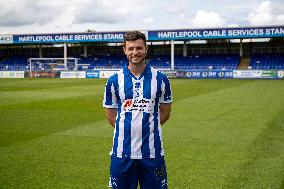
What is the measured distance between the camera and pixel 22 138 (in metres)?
10.3

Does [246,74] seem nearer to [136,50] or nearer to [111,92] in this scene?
[111,92]

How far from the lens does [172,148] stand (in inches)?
360

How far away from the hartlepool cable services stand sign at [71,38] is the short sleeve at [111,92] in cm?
4956

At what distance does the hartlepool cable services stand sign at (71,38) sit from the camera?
54.7 metres

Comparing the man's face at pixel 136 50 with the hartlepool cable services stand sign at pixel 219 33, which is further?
the hartlepool cable services stand sign at pixel 219 33

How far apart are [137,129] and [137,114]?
144mm

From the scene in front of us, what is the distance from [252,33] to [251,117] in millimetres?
37866

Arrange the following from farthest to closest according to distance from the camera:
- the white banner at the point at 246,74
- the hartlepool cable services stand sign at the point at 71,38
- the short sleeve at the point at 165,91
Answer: the hartlepool cable services stand sign at the point at 71,38 < the white banner at the point at 246,74 < the short sleeve at the point at 165,91

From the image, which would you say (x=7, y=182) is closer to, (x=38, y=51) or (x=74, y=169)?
(x=74, y=169)

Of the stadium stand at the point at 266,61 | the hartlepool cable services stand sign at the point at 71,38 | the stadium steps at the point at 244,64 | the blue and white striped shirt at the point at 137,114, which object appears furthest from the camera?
the hartlepool cable services stand sign at the point at 71,38

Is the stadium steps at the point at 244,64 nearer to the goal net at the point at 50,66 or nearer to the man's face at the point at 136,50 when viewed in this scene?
the goal net at the point at 50,66

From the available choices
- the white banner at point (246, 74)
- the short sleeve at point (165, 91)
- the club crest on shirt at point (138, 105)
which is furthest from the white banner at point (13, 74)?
the club crest on shirt at point (138, 105)

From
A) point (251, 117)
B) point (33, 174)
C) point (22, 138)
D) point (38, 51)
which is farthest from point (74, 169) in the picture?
point (38, 51)

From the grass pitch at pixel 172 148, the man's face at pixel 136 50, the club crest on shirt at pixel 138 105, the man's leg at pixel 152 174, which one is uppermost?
the man's face at pixel 136 50
